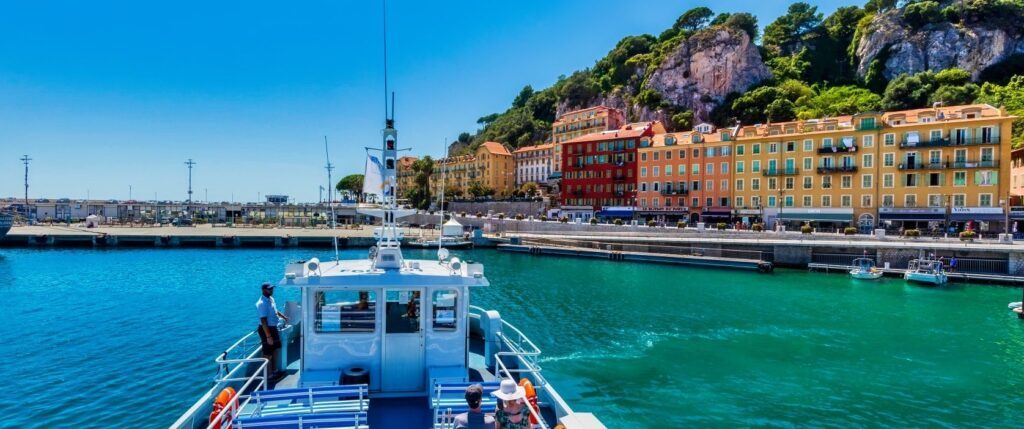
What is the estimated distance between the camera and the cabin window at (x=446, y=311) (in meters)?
10.7

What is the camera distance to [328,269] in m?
11.4

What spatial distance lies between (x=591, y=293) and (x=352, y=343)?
29.9 m

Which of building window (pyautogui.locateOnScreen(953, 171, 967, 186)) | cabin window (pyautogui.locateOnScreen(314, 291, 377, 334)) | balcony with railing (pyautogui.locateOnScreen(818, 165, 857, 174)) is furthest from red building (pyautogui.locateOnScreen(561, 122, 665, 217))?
cabin window (pyautogui.locateOnScreen(314, 291, 377, 334))

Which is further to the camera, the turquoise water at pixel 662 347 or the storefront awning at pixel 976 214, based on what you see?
the storefront awning at pixel 976 214

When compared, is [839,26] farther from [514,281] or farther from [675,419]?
[675,419]

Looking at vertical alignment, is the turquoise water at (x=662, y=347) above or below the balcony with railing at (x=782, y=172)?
below

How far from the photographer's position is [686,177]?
83.4 metres

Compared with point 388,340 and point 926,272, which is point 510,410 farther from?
point 926,272

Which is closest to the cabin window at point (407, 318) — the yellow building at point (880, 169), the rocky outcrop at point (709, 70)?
the yellow building at point (880, 169)

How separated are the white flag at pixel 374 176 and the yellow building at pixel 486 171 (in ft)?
397

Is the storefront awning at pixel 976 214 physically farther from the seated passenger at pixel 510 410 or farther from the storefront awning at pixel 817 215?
the seated passenger at pixel 510 410

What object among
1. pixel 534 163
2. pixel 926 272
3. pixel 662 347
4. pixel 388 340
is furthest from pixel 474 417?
pixel 534 163

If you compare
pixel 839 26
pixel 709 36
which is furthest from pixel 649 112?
pixel 839 26

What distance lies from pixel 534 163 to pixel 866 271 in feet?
311
